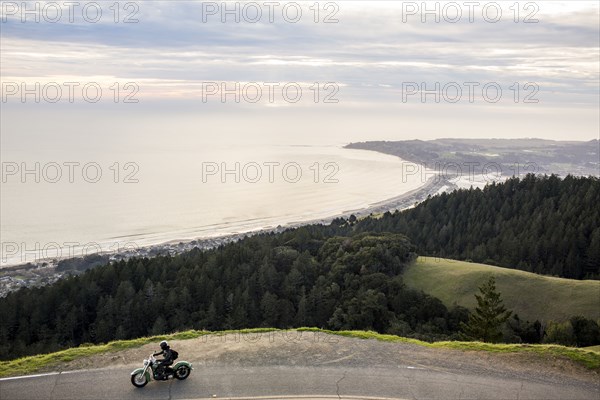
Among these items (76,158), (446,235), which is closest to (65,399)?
(446,235)

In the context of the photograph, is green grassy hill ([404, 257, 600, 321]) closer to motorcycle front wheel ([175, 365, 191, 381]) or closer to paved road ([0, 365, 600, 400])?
paved road ([0, 365, 600, 400])

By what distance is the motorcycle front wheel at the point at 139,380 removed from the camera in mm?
15492

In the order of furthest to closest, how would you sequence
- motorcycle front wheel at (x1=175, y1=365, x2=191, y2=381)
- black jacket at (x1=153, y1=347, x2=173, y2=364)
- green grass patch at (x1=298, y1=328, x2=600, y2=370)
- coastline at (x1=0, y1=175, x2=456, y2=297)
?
coastline at (x1=0, y1=175, x2=456, y2=297) < green grass patch at (x1=298, y1=328, x2=600, y2=370) < motorcycle front wheel at (x1=175, y1=365, x2=191, y2=381) < black jacket at (x1=153, y1=347, x2=173, y2=364)

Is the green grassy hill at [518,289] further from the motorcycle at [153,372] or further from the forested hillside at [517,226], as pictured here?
the motorcycle at [153,372]

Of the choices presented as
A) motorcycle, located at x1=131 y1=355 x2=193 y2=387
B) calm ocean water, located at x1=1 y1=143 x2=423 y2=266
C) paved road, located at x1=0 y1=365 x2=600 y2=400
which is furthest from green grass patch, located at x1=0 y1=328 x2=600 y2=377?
calm ocean water, located at x1=1 y1=143 x2=423 y2=266

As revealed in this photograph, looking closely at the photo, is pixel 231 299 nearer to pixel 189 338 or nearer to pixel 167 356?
pixel 189 338

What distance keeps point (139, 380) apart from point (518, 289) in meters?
41.5

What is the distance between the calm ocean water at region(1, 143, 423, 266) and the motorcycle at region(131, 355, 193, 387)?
2637 inches

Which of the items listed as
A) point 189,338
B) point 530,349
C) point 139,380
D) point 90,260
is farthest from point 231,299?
point 90,260

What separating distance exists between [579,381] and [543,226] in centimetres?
6108

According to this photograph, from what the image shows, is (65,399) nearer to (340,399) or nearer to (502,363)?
(340,399)

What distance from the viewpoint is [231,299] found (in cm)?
4875

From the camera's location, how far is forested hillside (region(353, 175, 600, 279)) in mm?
62625

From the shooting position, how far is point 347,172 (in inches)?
7407
